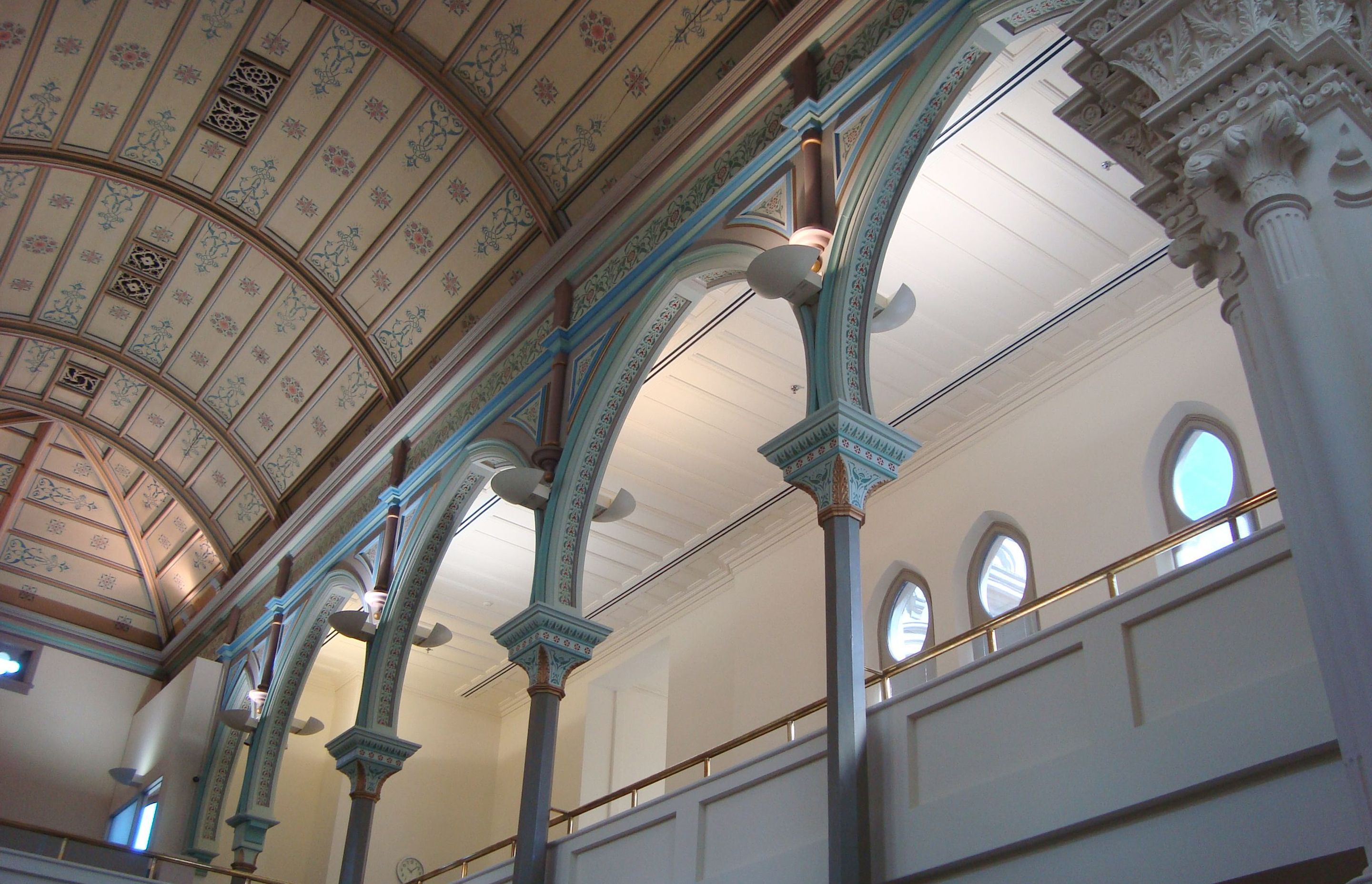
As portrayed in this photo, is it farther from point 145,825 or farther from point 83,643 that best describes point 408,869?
point 83,643

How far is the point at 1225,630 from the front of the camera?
548 cm

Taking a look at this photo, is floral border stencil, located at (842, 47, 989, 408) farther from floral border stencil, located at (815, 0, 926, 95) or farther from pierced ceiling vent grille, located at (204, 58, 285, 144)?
pierced ceiling vent grille, located at (204, 58, 285, 144)

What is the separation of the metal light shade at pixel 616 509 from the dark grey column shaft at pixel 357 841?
11.9 feet

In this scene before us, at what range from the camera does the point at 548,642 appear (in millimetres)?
9766

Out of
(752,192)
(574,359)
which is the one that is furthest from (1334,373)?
(574,359)

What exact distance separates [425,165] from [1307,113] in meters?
9.40

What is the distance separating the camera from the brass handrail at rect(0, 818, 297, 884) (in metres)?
11.2

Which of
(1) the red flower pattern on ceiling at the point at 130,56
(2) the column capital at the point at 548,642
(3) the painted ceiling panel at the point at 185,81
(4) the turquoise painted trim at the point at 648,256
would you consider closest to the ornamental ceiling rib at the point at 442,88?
(4) the turquoise painted trim at the point at 648,256

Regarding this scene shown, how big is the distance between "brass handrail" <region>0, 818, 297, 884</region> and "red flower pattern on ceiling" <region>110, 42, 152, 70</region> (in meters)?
7.01

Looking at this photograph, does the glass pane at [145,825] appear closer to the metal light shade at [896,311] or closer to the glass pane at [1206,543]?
the metal light shade at [896,311]

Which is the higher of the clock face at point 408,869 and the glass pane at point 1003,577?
the glass pane at point 1003,577

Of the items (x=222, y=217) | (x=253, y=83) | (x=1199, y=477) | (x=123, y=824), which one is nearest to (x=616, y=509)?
(x=1199, y=477)

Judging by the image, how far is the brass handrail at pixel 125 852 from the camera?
11.2 meters

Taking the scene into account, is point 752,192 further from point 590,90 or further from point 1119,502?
point 1119,502
